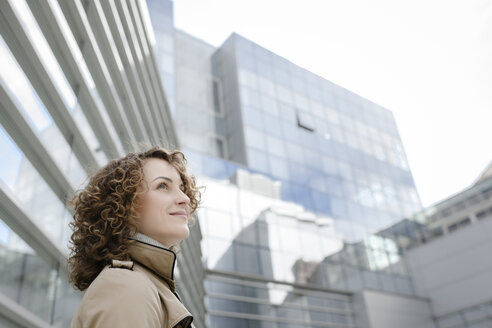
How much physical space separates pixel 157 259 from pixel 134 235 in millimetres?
201

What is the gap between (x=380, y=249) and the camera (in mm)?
22125

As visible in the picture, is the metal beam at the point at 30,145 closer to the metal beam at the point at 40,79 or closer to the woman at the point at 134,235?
the metal beam at the point at 40,79

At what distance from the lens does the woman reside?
1.47m

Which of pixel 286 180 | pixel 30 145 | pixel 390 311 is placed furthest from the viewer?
pixel 286 180

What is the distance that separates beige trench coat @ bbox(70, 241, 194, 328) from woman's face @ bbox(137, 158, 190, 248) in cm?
24

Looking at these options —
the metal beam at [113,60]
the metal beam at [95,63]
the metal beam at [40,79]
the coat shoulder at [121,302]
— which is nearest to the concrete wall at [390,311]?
the metal beam at [113,60]

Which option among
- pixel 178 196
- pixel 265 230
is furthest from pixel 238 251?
pixel 178 196

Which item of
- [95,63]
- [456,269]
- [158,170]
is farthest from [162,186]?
[456,269]

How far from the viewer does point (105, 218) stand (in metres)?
1.91

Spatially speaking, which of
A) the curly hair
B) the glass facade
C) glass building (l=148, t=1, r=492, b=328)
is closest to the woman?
the curly hair

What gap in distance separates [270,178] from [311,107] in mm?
5920

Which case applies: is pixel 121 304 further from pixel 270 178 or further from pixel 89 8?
pixel 270 178

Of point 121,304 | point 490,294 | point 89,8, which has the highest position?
point 490,294

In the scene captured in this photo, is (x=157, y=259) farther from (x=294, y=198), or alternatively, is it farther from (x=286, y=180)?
(x=286, y=180)
